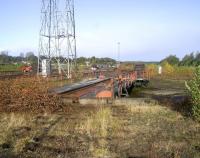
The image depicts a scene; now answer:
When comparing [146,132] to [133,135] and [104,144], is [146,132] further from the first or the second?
[104,144]

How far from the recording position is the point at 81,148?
29.8 ft

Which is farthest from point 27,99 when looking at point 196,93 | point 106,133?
point 196,93

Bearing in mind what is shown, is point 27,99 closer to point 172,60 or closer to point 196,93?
point 196,93

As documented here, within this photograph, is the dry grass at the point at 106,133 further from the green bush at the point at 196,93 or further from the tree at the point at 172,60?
the tree at the point at 172,60

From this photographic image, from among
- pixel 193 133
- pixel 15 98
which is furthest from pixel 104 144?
pixel 15 98

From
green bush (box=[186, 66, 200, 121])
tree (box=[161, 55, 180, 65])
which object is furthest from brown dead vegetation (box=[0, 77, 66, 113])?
tree (box=[161, 55, 180, 65])

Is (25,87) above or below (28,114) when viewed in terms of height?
above

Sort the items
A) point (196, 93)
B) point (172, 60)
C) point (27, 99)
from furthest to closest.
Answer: point (172, 60) → point (27, 99) → point (196, 93)

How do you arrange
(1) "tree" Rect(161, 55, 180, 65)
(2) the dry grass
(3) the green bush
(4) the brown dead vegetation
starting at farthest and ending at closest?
(1) "tree" Rect(161, 55, 180, 65) < (4) the brown dead vegetation < (3) the green bush < (2) the dry grass

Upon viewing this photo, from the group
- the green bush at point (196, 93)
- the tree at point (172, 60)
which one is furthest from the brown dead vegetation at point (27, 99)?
the tree at point (172, 60)

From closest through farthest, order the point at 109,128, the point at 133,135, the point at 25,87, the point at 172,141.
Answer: the point at 172,141
the point at 133,135
the point at 109,128
the point at 25,87

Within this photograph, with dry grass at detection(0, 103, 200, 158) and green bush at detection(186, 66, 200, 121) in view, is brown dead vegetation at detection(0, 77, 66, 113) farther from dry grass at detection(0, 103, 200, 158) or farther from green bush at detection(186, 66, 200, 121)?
green bush at detection(186, 66, 200, 121)

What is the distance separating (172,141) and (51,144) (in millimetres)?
3124

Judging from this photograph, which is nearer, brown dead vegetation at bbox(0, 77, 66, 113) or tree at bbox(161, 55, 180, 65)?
brown dead vegetation at bbox(0, 77, 66, 113)
